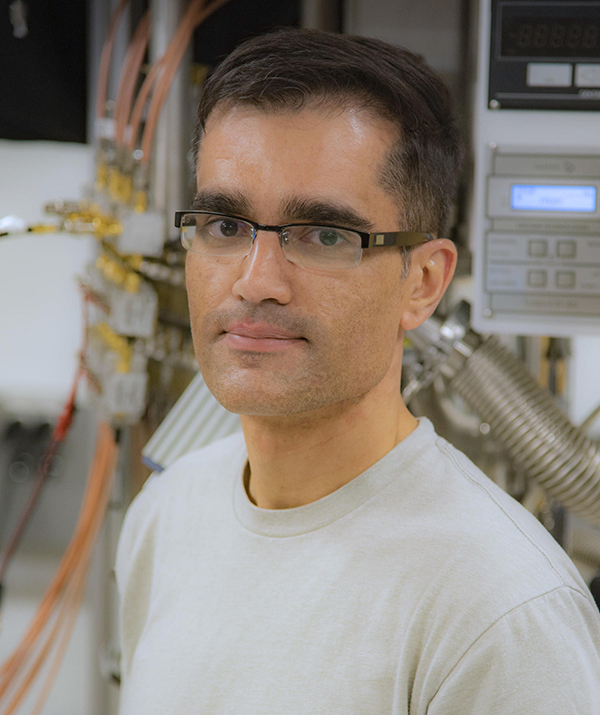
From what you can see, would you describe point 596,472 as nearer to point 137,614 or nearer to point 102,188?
point 137,614

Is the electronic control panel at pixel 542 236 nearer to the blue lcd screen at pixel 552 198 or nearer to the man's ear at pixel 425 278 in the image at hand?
the blue lcd screen at pixel 552 198

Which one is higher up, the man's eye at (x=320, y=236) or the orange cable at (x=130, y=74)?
the orange cable at (x=130, y=74)

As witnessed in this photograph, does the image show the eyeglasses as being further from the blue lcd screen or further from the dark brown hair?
the blue lcd screen

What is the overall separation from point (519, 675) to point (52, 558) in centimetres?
137

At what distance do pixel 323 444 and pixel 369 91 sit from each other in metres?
0.40

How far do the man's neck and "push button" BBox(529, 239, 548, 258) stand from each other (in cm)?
44

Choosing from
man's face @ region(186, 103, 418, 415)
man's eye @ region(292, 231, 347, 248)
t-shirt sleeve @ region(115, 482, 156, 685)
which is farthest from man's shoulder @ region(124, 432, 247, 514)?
man's eye @ region(292, 231, 347, 248)

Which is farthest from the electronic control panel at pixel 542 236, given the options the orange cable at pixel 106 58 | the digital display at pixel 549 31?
the orange cable at pixel 106 58

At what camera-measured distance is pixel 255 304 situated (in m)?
0.75

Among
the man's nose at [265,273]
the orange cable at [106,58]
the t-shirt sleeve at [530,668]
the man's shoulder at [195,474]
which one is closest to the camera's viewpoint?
the t-shirt sleeve at [530,668]

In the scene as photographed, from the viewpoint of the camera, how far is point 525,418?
1.16 meters

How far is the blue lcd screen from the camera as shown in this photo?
1129 millimetres

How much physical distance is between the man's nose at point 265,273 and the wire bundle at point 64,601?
837 millimetres

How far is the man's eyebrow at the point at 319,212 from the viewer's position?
0.74m
